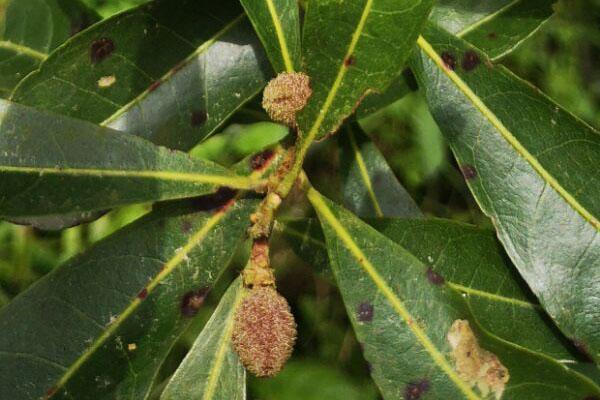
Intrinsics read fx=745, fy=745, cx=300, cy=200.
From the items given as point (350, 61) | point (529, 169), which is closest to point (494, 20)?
point (529, 169)

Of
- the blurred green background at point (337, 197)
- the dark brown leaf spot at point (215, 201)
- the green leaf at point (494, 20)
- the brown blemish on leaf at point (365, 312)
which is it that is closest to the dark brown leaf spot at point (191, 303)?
the dark brown leaf spot at point (215, 201)

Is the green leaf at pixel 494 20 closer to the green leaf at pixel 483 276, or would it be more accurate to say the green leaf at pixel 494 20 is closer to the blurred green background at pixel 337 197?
the green leaf at pixel 483 276

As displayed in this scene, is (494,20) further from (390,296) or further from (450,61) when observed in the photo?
(390,296)

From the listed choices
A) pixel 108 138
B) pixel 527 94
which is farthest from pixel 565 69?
pixel 108 138

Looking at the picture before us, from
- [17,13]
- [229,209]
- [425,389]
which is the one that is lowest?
[425,389]

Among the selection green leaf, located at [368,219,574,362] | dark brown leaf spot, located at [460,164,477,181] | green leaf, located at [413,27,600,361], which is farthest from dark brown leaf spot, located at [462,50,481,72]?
green leaf, located at [368,219,574,362]

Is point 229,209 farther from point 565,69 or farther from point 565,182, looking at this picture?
point 565,69
